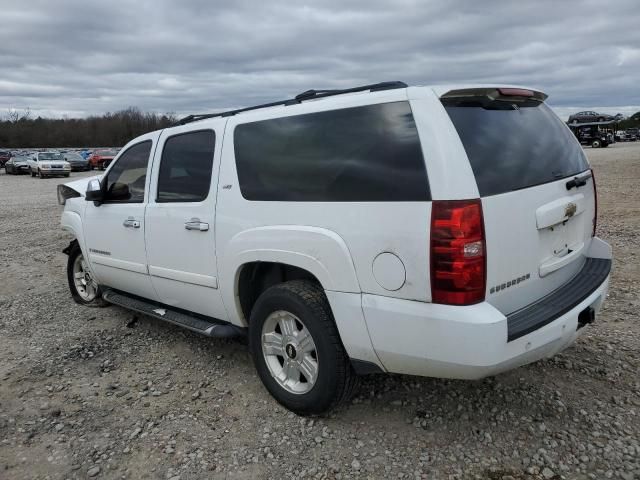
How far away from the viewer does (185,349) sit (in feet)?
14.8

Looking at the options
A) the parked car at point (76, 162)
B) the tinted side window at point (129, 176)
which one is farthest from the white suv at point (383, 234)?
the parked car at point (76, 162)

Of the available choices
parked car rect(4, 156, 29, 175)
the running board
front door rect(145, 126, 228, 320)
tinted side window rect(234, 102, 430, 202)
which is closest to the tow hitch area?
tinted side window rect(234, 102, 430, 202)

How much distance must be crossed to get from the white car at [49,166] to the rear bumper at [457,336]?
33935 mm

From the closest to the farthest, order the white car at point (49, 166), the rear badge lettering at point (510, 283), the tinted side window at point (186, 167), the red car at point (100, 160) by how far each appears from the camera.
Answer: the rear badge lettering at point (510, 283), the tinted side window at point (186, 167), the white car at point (49, 166), the red car at point (100, 160)

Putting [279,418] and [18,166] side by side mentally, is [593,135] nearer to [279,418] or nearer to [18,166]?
[18,166]

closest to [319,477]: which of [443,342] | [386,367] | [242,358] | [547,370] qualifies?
[386,367]

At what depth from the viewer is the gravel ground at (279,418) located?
2867mm

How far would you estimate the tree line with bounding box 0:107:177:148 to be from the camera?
80.5 metres

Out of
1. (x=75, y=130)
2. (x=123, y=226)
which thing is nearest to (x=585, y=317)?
(x=123, y=226)

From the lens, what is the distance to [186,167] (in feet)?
13.1

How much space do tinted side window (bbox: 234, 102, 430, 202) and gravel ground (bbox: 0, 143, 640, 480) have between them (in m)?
1.43

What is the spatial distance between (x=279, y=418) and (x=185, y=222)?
1539mm

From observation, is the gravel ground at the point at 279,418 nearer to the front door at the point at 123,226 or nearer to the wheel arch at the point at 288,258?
the front door at the point at 123,226

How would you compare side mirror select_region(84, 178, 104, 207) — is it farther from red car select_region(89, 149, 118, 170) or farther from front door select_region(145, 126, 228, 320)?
red car select_region(89, 149, 118, 170)
